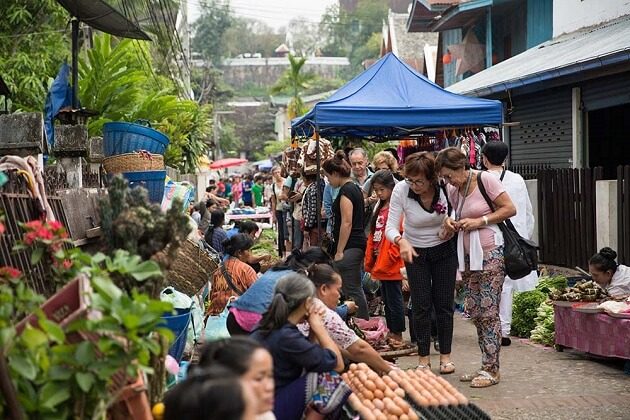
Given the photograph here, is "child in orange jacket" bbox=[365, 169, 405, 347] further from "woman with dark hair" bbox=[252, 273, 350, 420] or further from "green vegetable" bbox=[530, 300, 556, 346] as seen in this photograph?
"woman with dark hair" bbox=[252, 273, 350, 420]

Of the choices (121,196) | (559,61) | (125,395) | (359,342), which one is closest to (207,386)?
(125,395)

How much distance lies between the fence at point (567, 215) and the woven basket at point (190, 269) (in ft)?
22.1

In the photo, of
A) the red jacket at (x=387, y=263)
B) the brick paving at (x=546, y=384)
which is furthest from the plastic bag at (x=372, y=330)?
the red jacket at (x=387, y=263)

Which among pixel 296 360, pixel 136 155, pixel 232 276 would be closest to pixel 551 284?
pixel 232 276

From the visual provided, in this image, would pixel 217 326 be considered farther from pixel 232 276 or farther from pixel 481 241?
pixel 481 241

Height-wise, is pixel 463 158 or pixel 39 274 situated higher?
pixel 463 158

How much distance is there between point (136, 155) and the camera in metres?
9.18

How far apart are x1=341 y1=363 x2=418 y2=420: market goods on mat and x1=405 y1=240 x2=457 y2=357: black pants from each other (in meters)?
1.68

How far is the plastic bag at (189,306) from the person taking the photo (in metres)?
7.30

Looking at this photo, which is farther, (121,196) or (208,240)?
(208,240)

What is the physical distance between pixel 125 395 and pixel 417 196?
14.7 ft

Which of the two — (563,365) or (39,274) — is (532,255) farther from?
(39,274)

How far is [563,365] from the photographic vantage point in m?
8.87

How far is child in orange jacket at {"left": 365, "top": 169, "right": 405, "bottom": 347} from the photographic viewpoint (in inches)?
373
